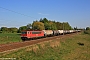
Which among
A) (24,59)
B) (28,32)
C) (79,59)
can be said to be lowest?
(79,59)

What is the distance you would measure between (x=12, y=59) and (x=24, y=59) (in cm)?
192

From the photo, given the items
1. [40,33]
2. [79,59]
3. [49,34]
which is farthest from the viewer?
[49,34]

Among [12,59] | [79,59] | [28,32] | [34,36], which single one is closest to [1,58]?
[12,59]

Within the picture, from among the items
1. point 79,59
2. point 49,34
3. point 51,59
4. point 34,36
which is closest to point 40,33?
point 34,36

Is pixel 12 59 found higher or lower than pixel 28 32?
lower

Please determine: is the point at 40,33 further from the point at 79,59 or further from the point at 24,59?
the point at 24,59

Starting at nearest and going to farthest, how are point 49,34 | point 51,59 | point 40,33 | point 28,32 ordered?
1. point 51,59
2. point 28,32
3. point 40,33
4. point 49,34

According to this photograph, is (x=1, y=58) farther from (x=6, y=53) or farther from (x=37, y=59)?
(x=37, y=59)

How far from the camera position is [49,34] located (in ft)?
212

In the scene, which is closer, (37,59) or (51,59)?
(37,59)

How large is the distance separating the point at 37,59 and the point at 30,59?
1.38 metres

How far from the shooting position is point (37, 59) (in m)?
20.1

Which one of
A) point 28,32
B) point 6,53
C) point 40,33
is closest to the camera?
point 6,53

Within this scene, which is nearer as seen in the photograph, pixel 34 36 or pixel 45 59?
pixel 45 59
